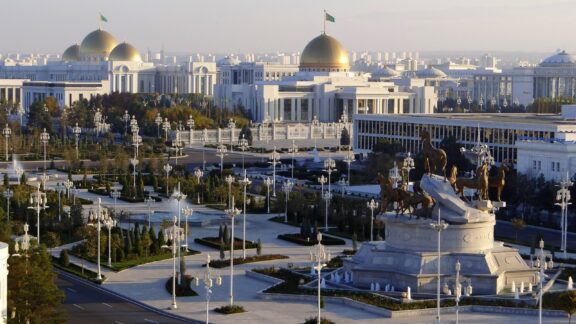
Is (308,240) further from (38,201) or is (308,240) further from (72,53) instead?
(72,53)

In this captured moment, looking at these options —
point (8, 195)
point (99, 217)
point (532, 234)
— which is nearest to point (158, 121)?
point (8, 195)

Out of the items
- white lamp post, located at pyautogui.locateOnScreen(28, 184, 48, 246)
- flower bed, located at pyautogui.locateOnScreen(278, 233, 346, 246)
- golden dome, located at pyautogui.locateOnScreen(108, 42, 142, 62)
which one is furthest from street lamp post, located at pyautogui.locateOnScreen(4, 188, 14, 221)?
golden dome, located at pyautogui.locateOnScreen(108, 42, 142, 62)

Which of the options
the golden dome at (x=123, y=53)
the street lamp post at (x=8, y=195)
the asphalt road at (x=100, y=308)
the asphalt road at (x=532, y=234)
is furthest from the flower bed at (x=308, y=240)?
the golden dome at (x=123, y=53)

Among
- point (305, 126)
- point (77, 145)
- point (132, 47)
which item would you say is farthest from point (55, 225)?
point (132, 47)

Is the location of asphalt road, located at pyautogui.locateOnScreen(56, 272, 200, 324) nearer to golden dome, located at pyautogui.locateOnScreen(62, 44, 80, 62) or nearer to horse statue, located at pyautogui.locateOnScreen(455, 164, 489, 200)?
horse statue, located at pyautogui.locateOnScreen(455, 164, 489, 200)

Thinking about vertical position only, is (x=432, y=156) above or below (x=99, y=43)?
below

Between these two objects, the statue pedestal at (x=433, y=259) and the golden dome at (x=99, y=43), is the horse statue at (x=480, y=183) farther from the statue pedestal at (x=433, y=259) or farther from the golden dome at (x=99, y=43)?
the golden dome at (x=99, y=43)
